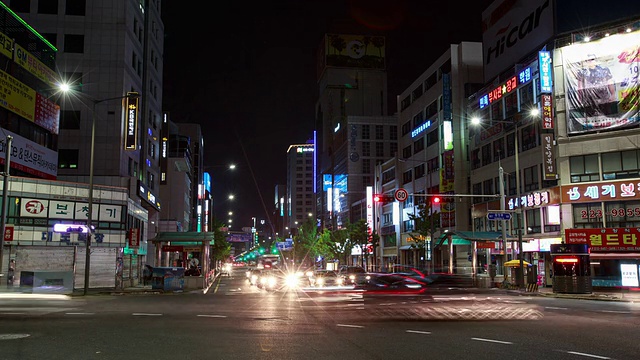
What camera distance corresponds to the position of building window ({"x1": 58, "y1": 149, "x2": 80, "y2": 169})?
53.2 meters

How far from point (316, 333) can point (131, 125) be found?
42589mm

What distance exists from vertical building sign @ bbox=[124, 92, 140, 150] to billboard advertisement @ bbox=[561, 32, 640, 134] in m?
38.0

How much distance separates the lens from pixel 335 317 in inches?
735

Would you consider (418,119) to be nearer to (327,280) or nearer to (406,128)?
(406,128)

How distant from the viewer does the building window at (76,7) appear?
2142 inches

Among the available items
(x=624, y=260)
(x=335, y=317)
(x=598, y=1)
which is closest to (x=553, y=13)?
(x=598, y=1)

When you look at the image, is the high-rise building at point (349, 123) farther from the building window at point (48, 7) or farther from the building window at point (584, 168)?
the building window at point (48, 7)

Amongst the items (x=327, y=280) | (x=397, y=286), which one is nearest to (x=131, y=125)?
(x=327, y=280)

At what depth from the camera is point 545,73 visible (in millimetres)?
45500

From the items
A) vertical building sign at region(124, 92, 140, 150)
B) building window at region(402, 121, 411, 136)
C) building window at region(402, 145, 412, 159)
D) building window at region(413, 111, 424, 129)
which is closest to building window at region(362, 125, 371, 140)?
building window at region(402, 121, 411, 136)

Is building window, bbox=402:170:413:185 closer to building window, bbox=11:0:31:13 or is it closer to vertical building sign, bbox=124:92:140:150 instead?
vertical building sign, bbox=124:92:140:150

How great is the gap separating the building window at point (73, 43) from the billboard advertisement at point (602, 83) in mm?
44533

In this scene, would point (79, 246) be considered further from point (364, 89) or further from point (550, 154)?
point (364, 89)

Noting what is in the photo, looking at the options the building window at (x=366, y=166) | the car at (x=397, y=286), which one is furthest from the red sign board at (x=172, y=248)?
the building window at (x=366, y=166)
